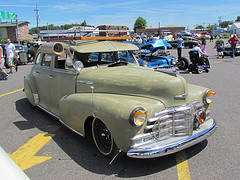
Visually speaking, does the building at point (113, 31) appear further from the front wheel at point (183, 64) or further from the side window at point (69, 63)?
the front wheel at point (183, 64)

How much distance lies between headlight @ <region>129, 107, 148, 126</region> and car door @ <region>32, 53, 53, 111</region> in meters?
2.80

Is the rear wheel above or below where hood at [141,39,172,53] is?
below

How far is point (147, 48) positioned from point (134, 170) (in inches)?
350

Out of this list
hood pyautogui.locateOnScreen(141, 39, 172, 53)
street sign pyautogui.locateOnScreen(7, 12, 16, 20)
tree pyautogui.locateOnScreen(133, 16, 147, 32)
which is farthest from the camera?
tree pyautogui.locateOnScreen(133, 16, 147, 32)

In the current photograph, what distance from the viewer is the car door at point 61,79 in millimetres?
4180

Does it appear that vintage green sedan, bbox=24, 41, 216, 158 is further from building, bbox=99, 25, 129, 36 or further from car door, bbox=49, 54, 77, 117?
building, bbox=99, 25, 129, 36

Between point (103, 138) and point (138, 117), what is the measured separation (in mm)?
860

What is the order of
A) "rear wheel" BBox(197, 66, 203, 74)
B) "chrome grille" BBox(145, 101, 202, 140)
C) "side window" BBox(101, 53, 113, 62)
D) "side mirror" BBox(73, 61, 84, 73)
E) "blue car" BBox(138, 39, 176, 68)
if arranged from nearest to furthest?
"chrome grille" BBox(145, 101, 202, 140) < "side mirror" BBox(73, 61, 84, 73) < "side window" BBox(101, 53, 113, 62) < "blue car" BBox(138, 39, 176, 68) < "rear wheel" BBox(197, 66, 203, 74)

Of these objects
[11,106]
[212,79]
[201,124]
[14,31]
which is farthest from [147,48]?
[14,31]

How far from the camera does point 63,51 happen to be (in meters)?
4.30

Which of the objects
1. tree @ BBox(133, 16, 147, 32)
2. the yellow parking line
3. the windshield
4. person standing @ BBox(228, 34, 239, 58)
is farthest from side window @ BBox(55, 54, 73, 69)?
tree @ BBox(133, 16, 147, 32)

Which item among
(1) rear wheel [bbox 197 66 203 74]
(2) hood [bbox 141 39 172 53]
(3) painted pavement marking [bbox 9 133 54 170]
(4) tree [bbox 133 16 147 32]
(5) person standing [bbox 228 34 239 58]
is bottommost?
(3) painted pavement marking [bbox 9 133 54 170]

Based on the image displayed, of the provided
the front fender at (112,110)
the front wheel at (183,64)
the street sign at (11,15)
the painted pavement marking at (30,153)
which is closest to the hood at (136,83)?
the front fender at (112,110)

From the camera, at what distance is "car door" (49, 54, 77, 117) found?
13.7ft
